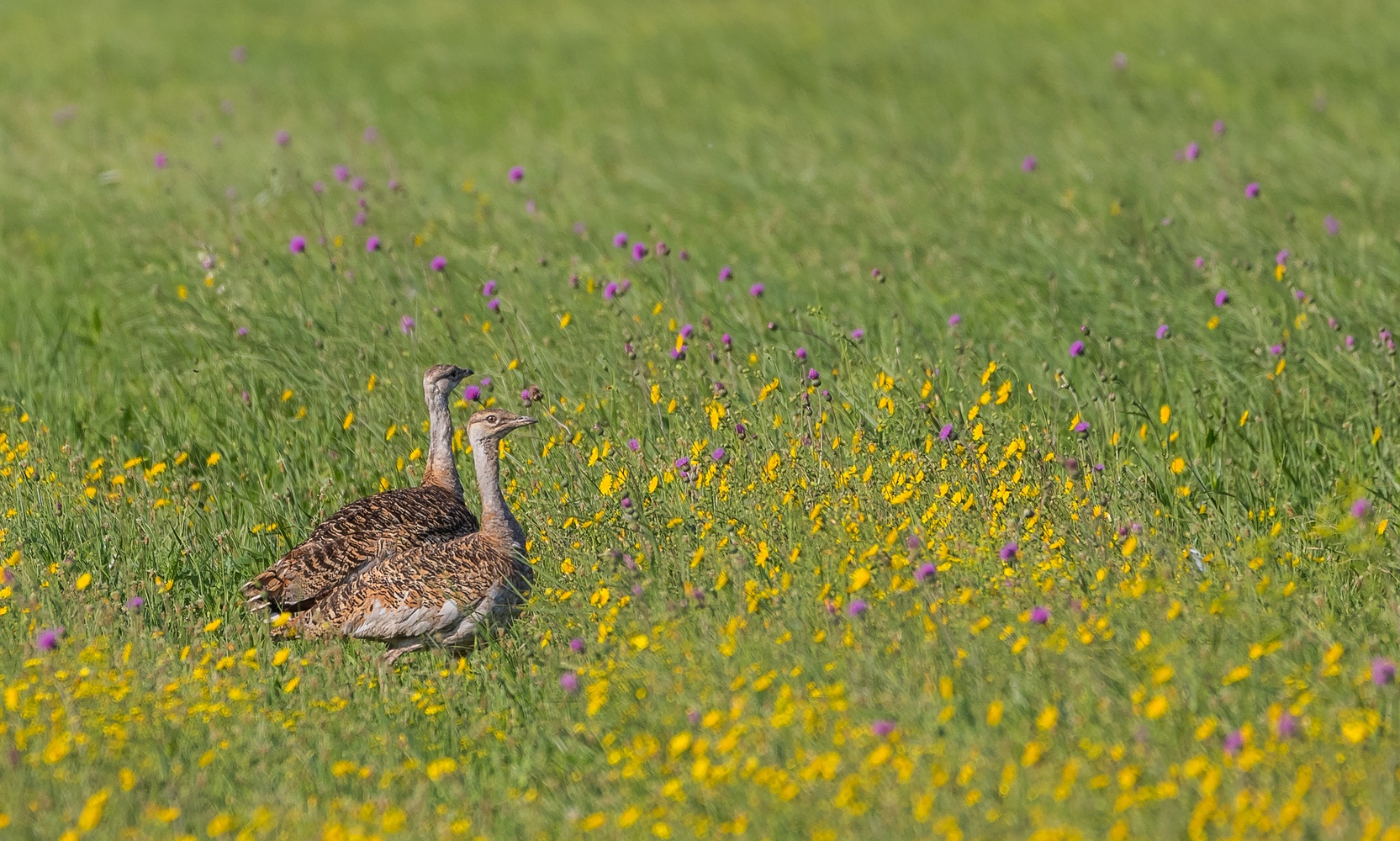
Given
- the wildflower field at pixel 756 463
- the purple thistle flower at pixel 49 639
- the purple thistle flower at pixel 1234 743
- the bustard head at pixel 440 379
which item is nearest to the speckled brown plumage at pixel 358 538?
the wildflower field at pixel 756 463

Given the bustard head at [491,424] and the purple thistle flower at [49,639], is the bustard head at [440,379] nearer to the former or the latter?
the bustard head at [491,424]

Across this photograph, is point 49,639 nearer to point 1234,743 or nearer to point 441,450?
point 441,450

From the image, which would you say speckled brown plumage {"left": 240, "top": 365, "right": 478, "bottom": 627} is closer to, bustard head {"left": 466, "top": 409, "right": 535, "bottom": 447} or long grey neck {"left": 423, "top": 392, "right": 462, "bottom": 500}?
long grey neck {"left": 423, "top": 392, "right": 462, "bottom": 500}

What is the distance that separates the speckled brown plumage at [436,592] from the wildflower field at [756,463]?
0.38 ft

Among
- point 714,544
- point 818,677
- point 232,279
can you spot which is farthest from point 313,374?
point 818,677

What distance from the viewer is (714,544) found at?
18.0 ft

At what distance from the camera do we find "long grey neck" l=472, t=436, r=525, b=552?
5.87m

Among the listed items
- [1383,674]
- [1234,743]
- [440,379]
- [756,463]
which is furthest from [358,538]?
[1383,674]

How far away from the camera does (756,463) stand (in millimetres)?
6020

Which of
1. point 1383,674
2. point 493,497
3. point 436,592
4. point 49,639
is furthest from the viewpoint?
point 493,497

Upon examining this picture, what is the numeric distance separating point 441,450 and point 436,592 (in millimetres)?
1176

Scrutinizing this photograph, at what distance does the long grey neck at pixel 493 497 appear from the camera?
587 cm

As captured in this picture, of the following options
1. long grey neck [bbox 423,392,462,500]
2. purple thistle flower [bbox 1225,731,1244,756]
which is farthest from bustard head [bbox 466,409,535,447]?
purple thistle flower [bbox 1225,731,1244,756]

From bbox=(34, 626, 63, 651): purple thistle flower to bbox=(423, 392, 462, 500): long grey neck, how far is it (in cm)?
170
